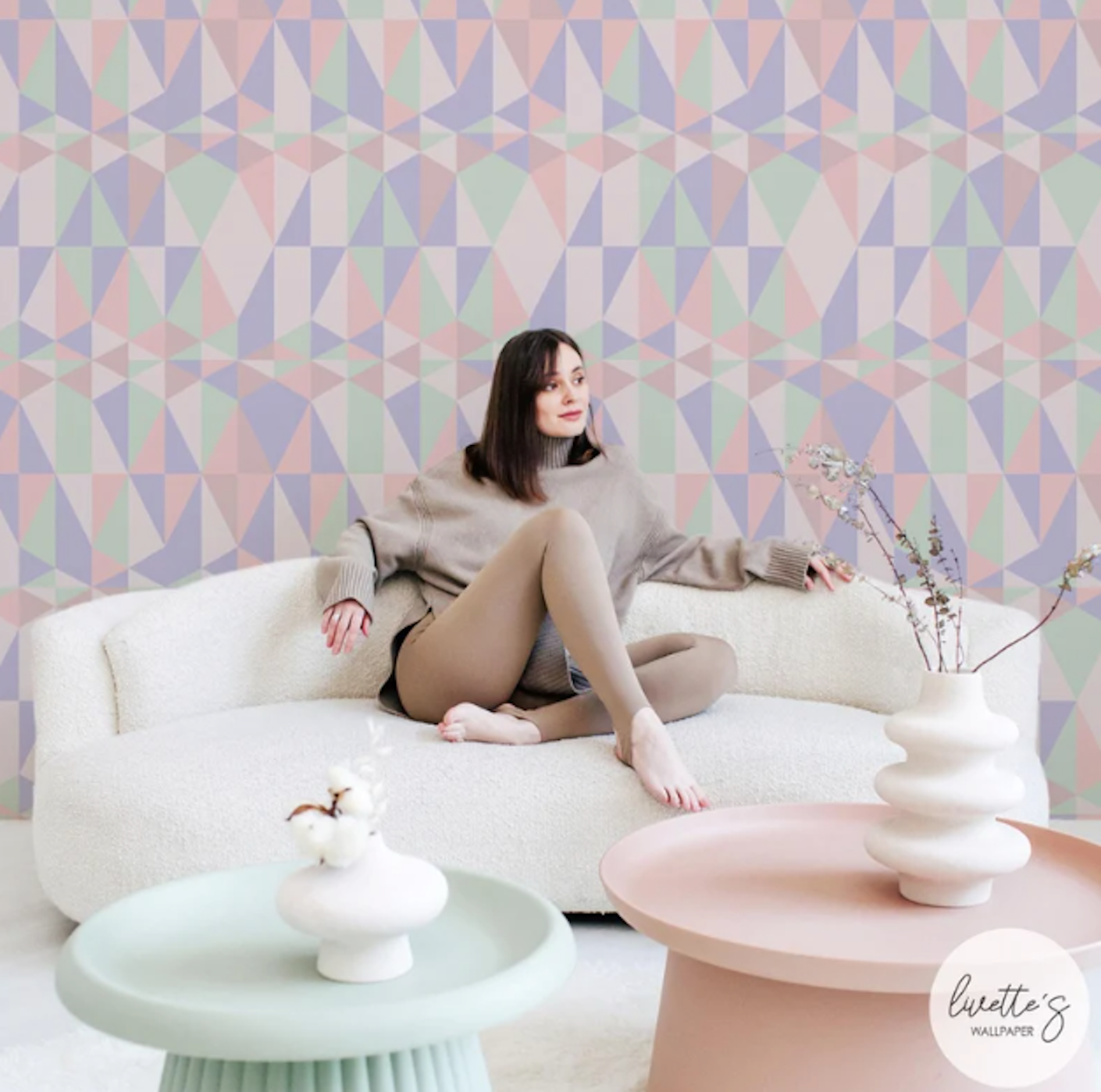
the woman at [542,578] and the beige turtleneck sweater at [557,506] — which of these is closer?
the woman at [542,578]

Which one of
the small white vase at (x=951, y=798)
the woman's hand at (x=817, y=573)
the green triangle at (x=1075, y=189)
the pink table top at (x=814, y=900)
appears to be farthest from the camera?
the green triangle at (x=1075, y=189)

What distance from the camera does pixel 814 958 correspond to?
Answer: 1287 mm

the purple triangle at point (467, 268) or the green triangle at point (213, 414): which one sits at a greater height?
the purple triangle at point (467, 268)

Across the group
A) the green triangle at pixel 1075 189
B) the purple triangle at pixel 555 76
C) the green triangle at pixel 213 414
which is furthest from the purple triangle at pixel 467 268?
the green triangle at pixel 1075 189

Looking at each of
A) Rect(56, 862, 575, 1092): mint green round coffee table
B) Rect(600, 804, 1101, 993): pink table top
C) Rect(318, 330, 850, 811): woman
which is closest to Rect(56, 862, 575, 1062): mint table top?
Rect(56, 862, 575, 1092): mint green round coffee table

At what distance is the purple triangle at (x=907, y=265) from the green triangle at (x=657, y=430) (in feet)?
2.10

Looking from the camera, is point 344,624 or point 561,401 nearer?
point 344,624

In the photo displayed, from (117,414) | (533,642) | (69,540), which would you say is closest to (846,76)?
(533,642)

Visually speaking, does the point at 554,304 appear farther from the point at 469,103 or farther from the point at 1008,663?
the point at 1008,663

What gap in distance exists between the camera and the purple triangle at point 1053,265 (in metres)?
3.13

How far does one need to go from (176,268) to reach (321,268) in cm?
38

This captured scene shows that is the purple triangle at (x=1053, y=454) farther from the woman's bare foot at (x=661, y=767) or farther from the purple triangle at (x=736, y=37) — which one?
the woman's bare foot at (x=661, y=767)

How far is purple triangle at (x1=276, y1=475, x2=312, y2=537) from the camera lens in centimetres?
320

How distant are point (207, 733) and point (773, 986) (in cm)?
133
